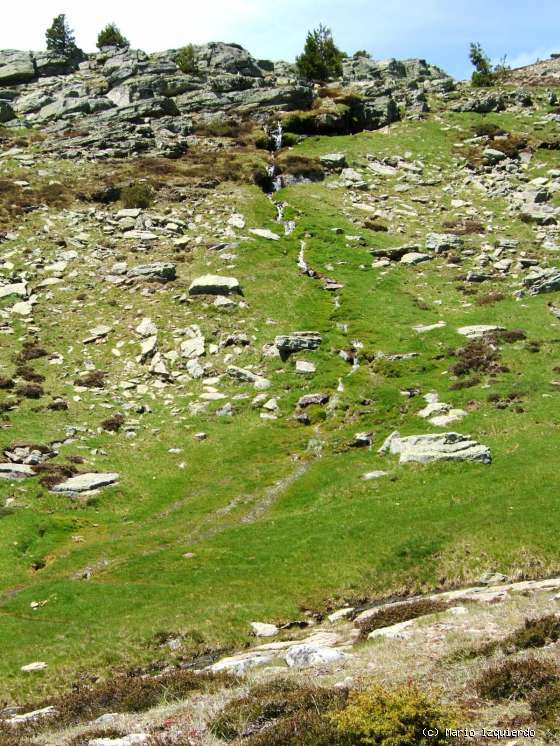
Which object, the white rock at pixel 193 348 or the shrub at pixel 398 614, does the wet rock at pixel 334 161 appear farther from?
the shrub at pixel 398 614

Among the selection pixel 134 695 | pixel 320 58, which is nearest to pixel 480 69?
pixel 320 58

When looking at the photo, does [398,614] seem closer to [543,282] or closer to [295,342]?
[295,342]

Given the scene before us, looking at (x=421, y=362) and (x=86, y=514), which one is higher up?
(x=421, y=362)

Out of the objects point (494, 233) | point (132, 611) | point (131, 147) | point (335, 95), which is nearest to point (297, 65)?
point (335, 95)

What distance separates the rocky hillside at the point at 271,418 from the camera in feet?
66.6

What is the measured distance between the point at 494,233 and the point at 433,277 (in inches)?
534

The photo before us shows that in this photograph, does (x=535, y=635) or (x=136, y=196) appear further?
(x=136, y=196)

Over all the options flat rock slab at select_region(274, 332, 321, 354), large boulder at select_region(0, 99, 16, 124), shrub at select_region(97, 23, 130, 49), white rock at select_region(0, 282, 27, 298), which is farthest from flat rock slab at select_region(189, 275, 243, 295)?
shrub at select_region(97, 23, 130, 49)

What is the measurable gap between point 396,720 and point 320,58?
161 metres

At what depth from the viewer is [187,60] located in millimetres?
140500

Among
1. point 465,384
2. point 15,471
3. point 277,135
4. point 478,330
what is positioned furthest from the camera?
point 277,135

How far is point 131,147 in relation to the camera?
10219cm

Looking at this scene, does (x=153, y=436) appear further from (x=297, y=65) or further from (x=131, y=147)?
(x=297, y=65)

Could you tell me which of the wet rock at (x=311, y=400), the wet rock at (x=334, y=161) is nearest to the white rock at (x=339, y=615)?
the wet rock at (x=311, y=400)
